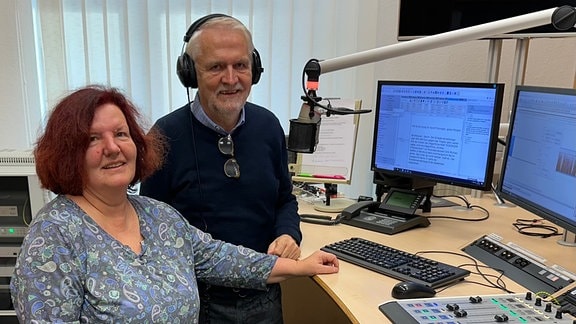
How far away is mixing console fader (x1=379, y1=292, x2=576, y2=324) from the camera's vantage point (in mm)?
976

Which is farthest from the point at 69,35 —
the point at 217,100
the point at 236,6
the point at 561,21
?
the point at 561,21

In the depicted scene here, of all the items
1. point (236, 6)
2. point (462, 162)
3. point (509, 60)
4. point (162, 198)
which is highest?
point (236, 6)

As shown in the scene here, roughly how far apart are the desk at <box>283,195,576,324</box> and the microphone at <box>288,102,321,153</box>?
32 centimetres

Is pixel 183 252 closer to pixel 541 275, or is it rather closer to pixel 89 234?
pixel 89 234

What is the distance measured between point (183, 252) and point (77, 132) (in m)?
0.39

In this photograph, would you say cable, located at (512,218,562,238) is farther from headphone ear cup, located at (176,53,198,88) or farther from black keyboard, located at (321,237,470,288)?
headphone ear cup, located at (176,53,198,88)

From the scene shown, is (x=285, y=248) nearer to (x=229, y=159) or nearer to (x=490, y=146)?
(x=229, y=159)

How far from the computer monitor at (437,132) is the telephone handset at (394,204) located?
0.04 m

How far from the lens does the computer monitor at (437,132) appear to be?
150cm

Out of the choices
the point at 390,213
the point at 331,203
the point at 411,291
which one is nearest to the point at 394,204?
the point at 390,213

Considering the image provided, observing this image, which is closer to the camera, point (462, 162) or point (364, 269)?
point (364, 269)

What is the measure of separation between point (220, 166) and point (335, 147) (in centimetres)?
62

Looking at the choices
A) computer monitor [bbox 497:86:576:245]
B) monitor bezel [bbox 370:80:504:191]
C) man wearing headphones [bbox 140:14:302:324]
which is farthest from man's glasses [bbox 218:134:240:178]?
computer monitor [bbox 497:86:576:245]

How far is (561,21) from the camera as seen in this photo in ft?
3.51
